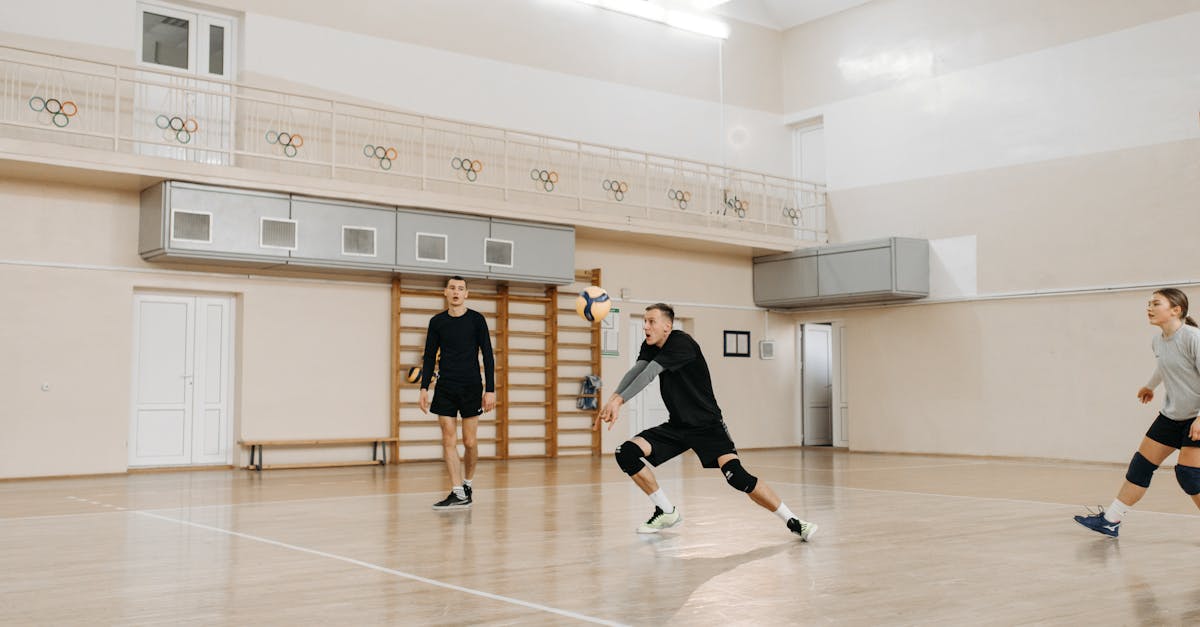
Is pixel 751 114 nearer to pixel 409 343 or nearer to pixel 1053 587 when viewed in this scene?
pixel 409 343

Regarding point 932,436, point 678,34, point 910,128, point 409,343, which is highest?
point 678,34

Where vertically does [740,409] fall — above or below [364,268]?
below

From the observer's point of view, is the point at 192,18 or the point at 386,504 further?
the point at 192,18

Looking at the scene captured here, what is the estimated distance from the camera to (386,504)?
25.1 ft

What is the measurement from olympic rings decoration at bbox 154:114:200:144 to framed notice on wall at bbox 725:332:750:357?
8.64 m

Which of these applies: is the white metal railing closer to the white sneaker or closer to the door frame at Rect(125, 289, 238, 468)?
the door frame at Rect(125, 289, 238, 468)

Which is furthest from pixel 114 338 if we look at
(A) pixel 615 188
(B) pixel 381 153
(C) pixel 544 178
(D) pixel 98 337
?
(A) pixel 615 188

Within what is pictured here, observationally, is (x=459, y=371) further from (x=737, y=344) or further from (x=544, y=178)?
(x=737, y=344)

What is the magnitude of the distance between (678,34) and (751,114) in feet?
6.21

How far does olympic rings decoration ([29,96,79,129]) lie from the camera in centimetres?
1045

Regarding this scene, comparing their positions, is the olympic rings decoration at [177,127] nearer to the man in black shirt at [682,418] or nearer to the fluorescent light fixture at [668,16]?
the fluorescent light fixture at [668,16]

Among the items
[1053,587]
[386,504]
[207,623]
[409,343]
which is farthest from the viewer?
[409,343]

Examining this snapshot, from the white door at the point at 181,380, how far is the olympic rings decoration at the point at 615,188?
5746 mm

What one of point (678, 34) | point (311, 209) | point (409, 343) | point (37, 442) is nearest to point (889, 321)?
point (678, 34)
